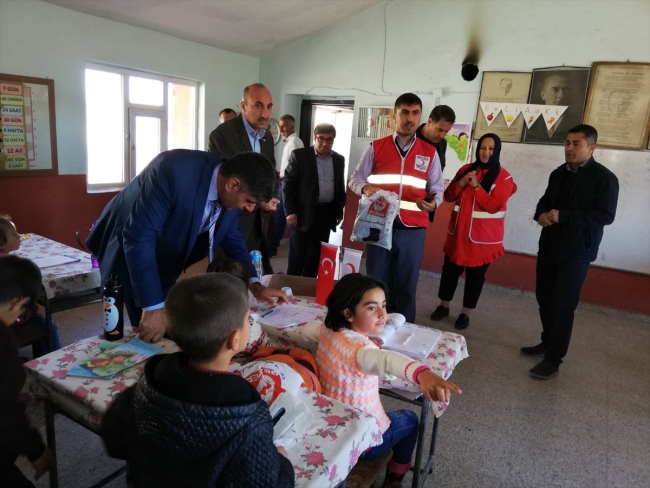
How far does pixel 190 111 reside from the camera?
533 cm

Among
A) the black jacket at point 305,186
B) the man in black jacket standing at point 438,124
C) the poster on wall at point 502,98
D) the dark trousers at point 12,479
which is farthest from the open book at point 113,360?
the poster on wall at point 502,98

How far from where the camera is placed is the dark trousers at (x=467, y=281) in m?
3.62

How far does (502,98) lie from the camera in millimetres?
4496

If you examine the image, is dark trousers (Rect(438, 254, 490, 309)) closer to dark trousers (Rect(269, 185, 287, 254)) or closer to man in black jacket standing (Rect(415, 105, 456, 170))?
man in black jacket standing (Rect(415, 105, 456, 170))

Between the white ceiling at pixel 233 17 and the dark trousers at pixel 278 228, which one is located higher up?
the white ceiling at pixel 233 17

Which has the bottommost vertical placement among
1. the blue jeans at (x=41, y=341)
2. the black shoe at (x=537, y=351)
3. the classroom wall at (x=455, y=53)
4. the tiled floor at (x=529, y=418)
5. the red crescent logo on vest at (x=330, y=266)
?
the tiled floor at (x=529, y=418)

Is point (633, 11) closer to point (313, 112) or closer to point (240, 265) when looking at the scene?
point (313, 112)

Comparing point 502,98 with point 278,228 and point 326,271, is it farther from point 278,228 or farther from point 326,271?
point 326,271

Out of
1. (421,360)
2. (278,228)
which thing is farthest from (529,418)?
(278,228)

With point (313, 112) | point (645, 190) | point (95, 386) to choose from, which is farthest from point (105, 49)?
point (645, 190)

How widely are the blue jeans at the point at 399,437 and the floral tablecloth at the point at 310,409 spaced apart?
37 centimetres

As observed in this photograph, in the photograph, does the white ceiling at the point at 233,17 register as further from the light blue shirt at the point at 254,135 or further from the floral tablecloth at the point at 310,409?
the floral tablecloth at the point at 310,409

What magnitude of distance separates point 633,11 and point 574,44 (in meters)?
0.48

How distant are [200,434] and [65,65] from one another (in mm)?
4233
